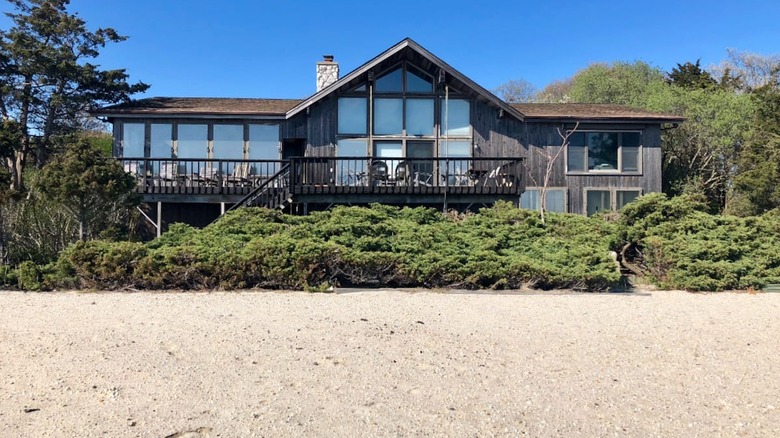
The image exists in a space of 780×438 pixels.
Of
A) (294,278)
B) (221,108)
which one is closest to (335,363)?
(294,278)

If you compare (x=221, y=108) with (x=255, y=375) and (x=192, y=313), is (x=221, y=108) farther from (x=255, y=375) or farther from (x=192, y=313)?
(x=255, y=375)

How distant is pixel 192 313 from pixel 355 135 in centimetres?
1161

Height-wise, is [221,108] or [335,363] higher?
[221,108]

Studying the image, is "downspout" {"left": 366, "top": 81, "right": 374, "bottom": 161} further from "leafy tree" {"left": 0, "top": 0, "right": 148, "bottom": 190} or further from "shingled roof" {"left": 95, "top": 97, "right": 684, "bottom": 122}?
"leafy tree" {"left": 0, "top": 0, "right": 148, "bottom": 190}

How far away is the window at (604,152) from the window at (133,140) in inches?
565

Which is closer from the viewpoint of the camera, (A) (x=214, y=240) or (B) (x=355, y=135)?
(A) (x=214, y=240)

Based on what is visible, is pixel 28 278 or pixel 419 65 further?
pixel 419 65

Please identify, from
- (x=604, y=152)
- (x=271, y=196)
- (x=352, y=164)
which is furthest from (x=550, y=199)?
(x=271, y=196)

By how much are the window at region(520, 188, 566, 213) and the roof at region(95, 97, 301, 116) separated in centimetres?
854

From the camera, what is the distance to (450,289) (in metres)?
9.19

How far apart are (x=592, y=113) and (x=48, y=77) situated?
23114 mm

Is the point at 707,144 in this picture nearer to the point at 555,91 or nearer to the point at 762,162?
the point at 762,162

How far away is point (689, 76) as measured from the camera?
105ft

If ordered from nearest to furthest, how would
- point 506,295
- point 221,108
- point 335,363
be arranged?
1. point 335,363
2. point 506,295
3. point 221,108
